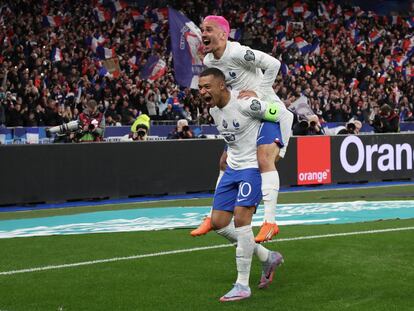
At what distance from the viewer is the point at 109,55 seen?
1133 inches

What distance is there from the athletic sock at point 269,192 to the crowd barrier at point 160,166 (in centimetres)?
981

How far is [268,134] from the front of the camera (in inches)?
327

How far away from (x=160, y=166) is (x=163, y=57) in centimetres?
1128

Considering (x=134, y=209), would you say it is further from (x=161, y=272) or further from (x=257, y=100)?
(x=257, y=100)

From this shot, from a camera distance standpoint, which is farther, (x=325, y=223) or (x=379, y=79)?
(x=379, y=79)

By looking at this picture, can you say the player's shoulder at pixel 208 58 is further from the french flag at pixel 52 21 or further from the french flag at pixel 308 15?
the french flag at pixel 308 15

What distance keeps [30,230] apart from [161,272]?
16.6ft

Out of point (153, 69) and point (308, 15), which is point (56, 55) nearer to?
point (153, 69)

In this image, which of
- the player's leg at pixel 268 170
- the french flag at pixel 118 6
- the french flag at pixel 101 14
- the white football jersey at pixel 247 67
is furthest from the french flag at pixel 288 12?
the player's leg at pixel 268 170

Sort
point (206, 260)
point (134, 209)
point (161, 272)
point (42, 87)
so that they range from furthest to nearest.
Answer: point (42, 87) → point (134, 209) → point (206, 260) → point (161, 272)

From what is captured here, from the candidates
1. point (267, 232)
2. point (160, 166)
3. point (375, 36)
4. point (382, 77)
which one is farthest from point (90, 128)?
point (375, 36)

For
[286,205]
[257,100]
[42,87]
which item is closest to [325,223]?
[286,205]

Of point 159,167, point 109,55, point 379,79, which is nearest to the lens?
point 159,167

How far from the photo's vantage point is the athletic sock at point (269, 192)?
8.20 meters
